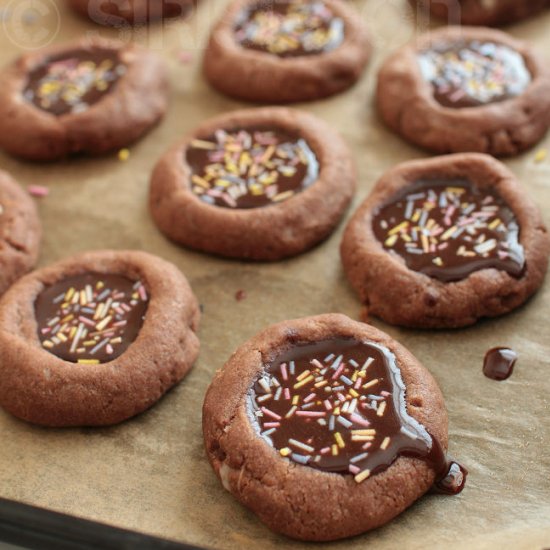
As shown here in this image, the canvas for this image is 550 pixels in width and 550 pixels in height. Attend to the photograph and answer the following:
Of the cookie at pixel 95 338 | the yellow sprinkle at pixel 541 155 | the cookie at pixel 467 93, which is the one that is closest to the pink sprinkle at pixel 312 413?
the cookie at pixel 95 338

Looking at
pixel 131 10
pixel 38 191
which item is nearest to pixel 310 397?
pixel 38 191

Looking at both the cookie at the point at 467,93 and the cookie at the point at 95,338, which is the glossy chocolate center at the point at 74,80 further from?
the cookie at the point at 467,93

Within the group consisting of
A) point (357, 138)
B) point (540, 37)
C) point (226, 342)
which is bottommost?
point (226, 342)

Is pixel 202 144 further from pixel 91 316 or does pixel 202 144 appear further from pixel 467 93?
pixel 467 93

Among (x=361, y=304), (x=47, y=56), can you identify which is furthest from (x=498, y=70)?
(x=47, y=56)

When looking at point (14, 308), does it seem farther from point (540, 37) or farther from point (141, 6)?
point (540, 37)
